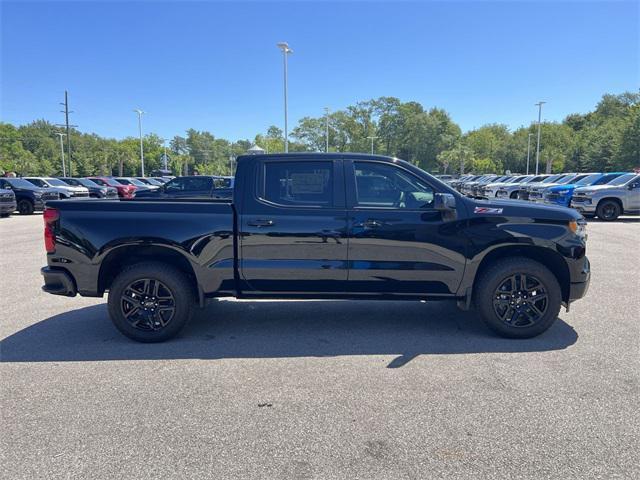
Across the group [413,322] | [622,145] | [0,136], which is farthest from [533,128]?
[0,136]

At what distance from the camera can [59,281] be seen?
4.55m

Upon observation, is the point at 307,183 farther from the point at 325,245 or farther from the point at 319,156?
the point at 325,245

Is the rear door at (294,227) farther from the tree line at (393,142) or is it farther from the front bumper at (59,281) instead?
the tree line at (393,142)

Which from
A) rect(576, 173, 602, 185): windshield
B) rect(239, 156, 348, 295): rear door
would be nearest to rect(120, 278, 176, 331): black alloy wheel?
rect(239, 156, 348, 295): rear door

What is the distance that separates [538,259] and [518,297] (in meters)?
0.51

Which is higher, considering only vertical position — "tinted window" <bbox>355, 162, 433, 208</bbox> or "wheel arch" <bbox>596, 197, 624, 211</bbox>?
"tinted window" <bbox>355, 162, 433, 208</bbox>

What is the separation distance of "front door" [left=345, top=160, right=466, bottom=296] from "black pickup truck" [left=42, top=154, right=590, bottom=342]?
0.03 feet

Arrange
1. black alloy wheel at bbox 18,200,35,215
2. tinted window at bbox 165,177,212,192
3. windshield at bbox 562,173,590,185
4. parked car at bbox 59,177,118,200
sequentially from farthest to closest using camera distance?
parked car at bbox 59,177,118,200
black alloy wheel at bbox 18,200,35,215
windshield at bbox 562,173,590,185
tinted window at bbox 165,177,212,192

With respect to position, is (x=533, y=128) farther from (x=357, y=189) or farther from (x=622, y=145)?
(x=357, y=189)

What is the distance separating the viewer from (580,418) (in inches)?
123

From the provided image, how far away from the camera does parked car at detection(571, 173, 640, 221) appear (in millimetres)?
15945

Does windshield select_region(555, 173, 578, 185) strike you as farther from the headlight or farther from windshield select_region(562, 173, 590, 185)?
the headlight

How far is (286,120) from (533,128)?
68046mm

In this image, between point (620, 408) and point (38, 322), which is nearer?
point (620, 408)
